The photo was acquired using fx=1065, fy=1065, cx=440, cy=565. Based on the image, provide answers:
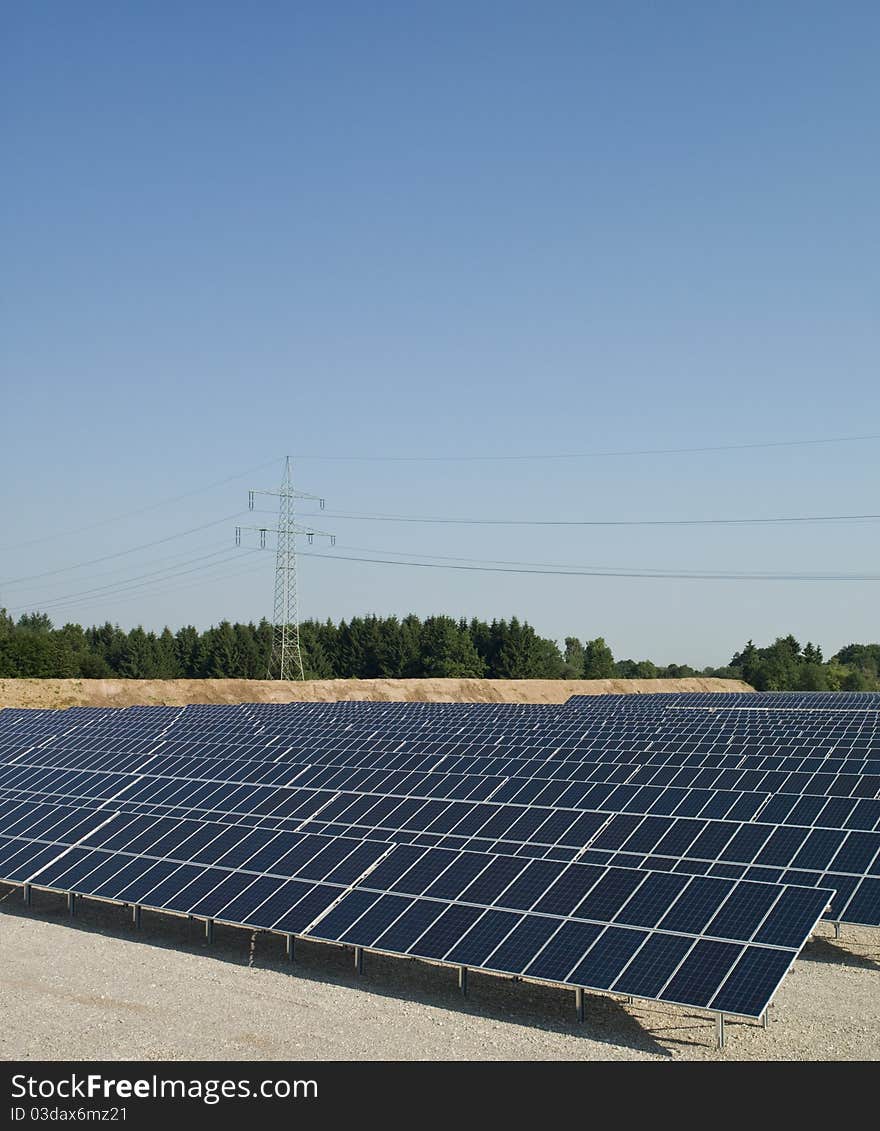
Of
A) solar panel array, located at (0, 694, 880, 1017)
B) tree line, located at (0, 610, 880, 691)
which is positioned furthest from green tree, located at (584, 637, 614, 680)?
solar panel array, located at (0, 694, 880, 1017)

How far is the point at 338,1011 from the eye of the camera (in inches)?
641

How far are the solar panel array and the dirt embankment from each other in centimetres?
4946

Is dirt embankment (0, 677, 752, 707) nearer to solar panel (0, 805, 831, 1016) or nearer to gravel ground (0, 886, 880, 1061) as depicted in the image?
solar panel (0, 805, 831, 1016)

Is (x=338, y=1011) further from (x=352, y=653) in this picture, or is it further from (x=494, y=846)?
(x=352, y=653)

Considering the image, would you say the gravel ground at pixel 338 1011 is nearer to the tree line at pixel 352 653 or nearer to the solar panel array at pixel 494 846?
the solar panel array at pixel 494 846

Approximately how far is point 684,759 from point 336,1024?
13.1 metres

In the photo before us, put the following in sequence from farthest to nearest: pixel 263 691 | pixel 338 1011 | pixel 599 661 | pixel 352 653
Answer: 1. pixel 599 661
2. pixel 352 653
3. pixel 263 691
4. pixel 338 1011

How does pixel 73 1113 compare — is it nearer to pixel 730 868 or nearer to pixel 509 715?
pixel 730 868

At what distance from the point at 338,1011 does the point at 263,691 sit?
2918 inches

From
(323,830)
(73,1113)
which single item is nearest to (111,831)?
(323,830)

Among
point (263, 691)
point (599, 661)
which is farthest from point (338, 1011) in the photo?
point (599, 661)

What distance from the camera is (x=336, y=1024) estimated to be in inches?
615

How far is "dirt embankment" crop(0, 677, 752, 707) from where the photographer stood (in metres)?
80.1

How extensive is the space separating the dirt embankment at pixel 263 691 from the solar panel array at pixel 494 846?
162ft
